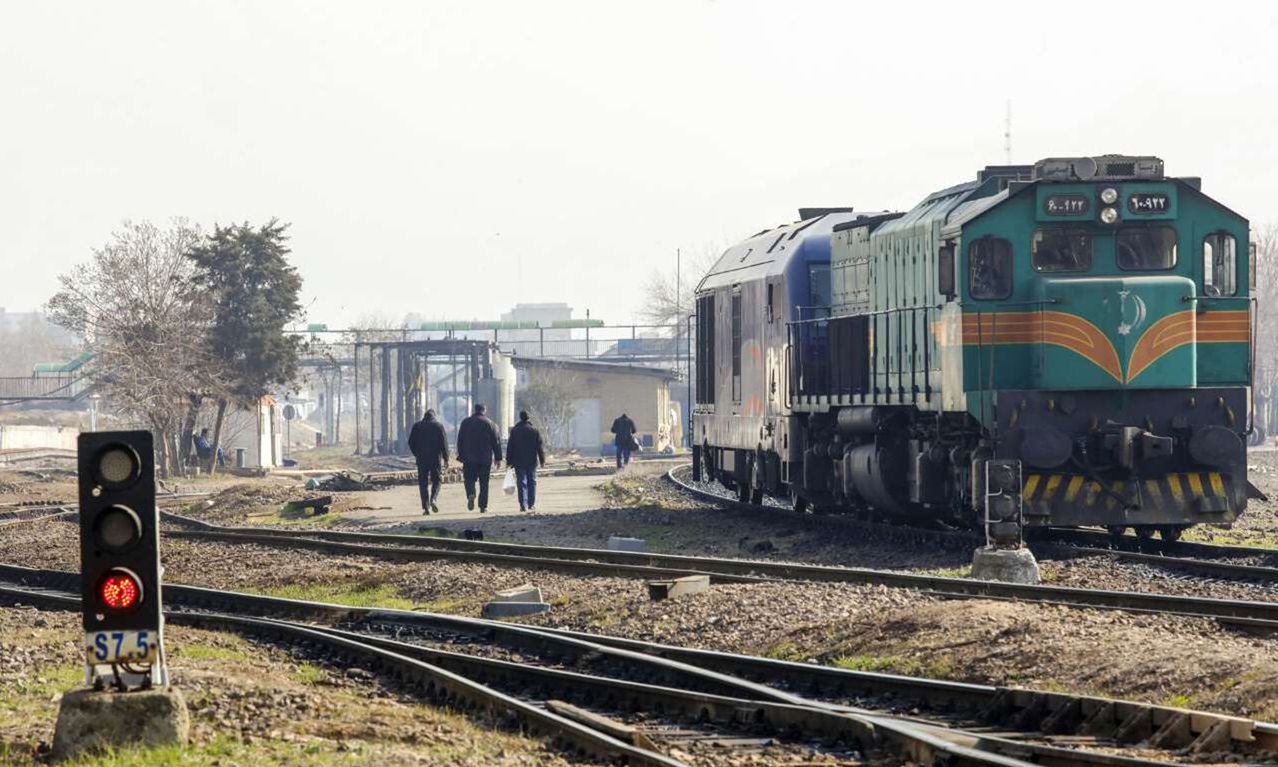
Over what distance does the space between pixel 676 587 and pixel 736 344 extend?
1234 centimetres

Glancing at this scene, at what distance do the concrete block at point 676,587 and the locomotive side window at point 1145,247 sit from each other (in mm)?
5890

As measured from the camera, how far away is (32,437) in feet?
299

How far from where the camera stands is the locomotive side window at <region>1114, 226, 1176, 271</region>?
19.0 m

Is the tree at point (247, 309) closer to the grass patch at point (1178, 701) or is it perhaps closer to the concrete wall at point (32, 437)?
the concrete wall at point (32, 437)

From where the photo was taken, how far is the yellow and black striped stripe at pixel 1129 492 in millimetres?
18672

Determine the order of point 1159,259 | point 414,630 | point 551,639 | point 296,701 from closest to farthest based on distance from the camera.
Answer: point 296,701
point 551,639
point 414,630
point 1159,259

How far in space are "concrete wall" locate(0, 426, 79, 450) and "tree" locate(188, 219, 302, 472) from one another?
27.4 meters

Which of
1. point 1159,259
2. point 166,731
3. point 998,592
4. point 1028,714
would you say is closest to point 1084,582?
point 998,592

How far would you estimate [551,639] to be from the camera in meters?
13.2

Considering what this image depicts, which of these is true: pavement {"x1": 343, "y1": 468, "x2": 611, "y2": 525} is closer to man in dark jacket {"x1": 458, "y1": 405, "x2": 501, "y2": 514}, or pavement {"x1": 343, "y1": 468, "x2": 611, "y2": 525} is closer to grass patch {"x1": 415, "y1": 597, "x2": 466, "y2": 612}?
man in dark jacket {"x1": 458, "y1": 405, "x2": 501, "y2": 514}

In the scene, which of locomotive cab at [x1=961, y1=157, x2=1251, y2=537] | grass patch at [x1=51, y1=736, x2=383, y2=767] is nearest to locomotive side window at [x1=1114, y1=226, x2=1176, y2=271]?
locomotive cab at [x1=961, y1=157, x2=1251, y2=537]

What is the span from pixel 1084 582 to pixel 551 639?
5.51 metres

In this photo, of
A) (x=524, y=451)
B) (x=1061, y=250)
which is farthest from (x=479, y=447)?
(x=1061, y=250)

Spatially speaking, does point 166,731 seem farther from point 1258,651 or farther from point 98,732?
point 1258,651
